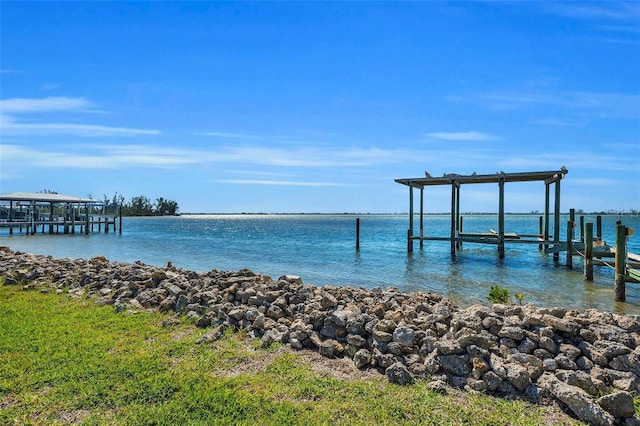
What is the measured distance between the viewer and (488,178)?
64.3 ft

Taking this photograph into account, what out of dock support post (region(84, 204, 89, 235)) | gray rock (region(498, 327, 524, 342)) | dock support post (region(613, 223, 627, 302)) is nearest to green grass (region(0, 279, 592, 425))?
gray rock (region(498, 327, 524, 342))

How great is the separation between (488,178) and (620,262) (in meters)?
9.12

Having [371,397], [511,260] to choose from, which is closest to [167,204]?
[511,260]

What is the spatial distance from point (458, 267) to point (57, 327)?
15.6 metres

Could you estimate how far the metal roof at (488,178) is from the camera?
1803cm

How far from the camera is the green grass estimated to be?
3.66m

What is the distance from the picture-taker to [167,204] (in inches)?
6585

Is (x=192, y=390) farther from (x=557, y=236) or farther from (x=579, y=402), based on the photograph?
(x=557, y=236)

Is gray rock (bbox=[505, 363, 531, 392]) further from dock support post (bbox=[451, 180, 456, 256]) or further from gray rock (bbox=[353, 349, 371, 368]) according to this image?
dock support post (bbox=[451, 180, 456, 256])

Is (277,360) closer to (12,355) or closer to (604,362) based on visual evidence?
(12,355)

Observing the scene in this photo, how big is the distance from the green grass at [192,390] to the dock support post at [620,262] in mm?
9418

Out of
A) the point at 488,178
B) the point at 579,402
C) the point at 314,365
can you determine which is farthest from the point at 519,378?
the point at 488,178

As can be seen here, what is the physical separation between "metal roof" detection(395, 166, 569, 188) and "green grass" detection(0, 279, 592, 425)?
1645 cm

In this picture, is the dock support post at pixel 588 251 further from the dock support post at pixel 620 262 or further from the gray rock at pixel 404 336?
the gray rock at pixel 404 336
